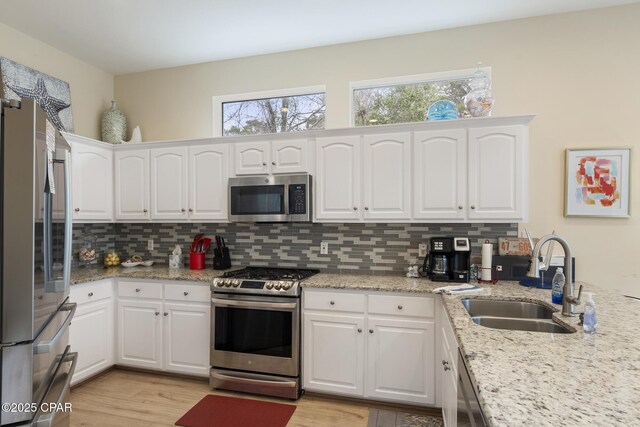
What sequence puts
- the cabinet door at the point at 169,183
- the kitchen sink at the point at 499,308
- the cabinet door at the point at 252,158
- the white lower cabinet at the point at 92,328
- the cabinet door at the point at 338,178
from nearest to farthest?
the kitchen sink at the point at 499,308
the white lower cabinet at the point at 92,328
the cabinet door at the point at 338,178
the cabinet door at the point at 252,158
the cabinet door at the point at 169,183

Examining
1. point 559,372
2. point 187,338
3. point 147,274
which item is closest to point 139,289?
point 147,274

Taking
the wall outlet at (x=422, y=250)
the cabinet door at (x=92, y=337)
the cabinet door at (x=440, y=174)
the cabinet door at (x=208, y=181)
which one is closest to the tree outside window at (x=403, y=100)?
the cabinet door at (x=440, y=174)

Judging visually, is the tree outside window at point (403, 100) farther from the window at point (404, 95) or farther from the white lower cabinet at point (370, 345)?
the white lower cabinet at point (370, 345)

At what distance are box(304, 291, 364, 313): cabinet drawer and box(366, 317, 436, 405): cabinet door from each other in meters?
0.15

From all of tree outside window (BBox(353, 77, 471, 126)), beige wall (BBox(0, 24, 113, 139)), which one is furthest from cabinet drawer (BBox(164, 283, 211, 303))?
tree outside window (BBox(353, 77, 471, 126))

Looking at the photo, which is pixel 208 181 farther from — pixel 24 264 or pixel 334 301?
pixel 24 264

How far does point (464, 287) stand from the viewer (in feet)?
7.97

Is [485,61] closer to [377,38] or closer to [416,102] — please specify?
[416,102]

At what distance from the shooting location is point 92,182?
3.33m

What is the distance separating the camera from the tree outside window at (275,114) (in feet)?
11.3

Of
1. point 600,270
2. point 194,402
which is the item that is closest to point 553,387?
point 600,270

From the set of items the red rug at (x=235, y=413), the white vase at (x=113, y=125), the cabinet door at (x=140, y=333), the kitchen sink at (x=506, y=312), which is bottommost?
the red rug at (x=235, y=413)

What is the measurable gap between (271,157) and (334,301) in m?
1.38

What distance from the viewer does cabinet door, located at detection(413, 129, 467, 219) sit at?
2723 millimetres
